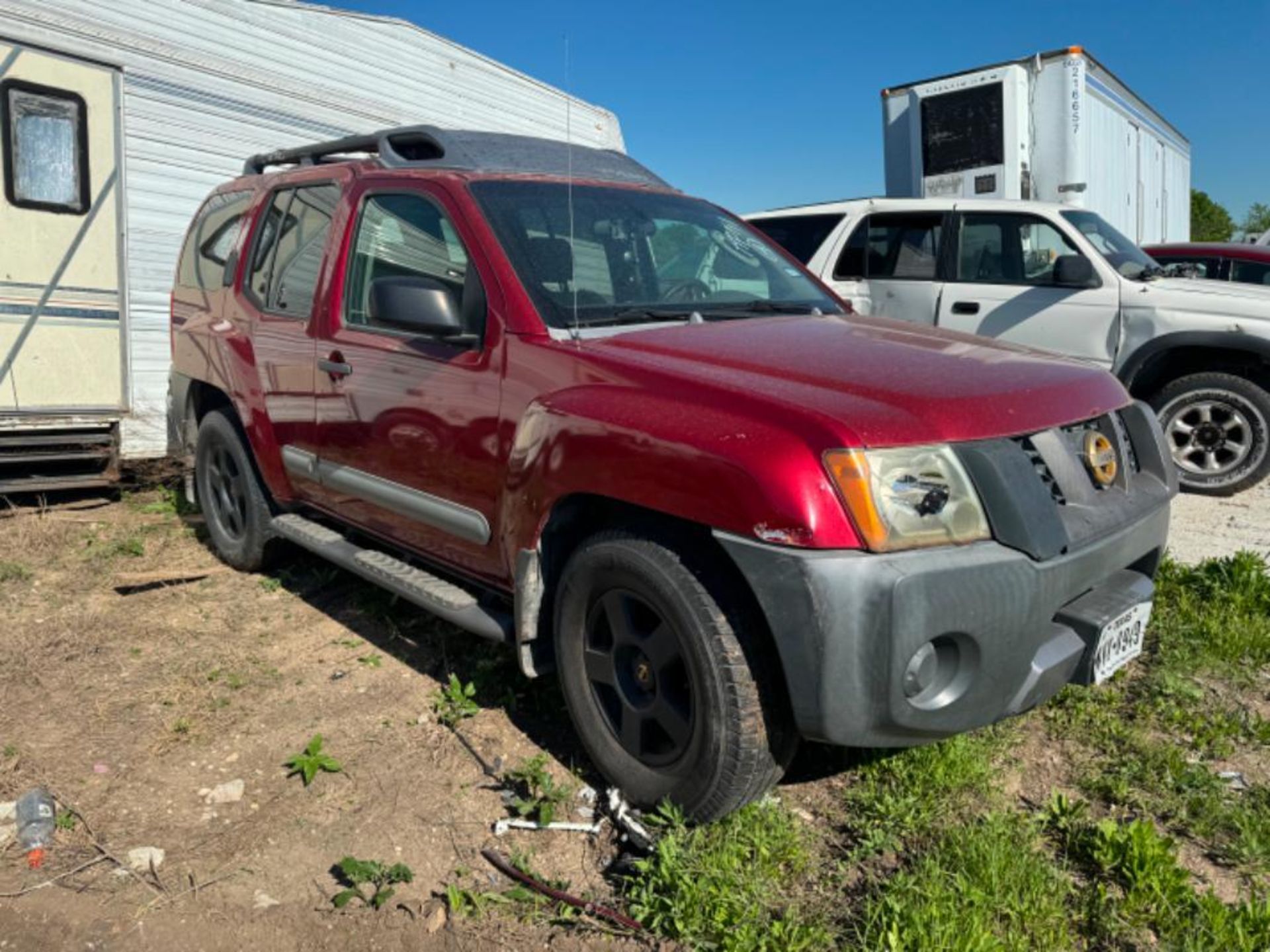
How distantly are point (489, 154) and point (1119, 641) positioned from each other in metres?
2.77

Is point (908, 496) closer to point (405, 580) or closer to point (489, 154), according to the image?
point (405, 580)

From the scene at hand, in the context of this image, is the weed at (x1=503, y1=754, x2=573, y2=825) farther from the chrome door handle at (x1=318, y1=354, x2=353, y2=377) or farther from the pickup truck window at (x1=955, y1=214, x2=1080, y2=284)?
the pickup truck window at (x1=955, y1=214, x2=1080, y2=284)

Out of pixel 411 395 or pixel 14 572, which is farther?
pixel 14 572

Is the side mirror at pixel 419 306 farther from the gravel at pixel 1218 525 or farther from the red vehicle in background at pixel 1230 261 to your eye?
the red vehicle in background at pixel 1230 261

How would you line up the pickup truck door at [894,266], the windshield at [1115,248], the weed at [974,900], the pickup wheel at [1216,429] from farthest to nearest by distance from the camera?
the pickup truck door at [894,266]
the windshield at [1115,248]
the pickup wheel at [1216,429]
the weed at [974,900]

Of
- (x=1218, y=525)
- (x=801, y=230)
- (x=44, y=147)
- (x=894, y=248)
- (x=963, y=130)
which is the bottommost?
(x=1218, y=525)

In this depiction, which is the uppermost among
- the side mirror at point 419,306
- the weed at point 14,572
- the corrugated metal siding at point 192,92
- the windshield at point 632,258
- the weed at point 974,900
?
the corrugated metal siding at point 192,92

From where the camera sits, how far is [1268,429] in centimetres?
604

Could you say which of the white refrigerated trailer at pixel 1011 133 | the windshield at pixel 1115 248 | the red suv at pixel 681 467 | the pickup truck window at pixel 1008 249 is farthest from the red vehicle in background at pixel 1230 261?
the red suv at pixel 681 467

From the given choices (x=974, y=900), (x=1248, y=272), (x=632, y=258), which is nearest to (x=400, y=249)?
(x=632, y=258)

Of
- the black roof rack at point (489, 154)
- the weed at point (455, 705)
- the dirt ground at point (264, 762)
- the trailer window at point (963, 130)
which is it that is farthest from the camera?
the trailer window at point (963, 130)

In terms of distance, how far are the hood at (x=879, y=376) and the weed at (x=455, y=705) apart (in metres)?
1.34

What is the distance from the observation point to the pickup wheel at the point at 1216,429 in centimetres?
612

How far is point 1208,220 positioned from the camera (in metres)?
41.0
